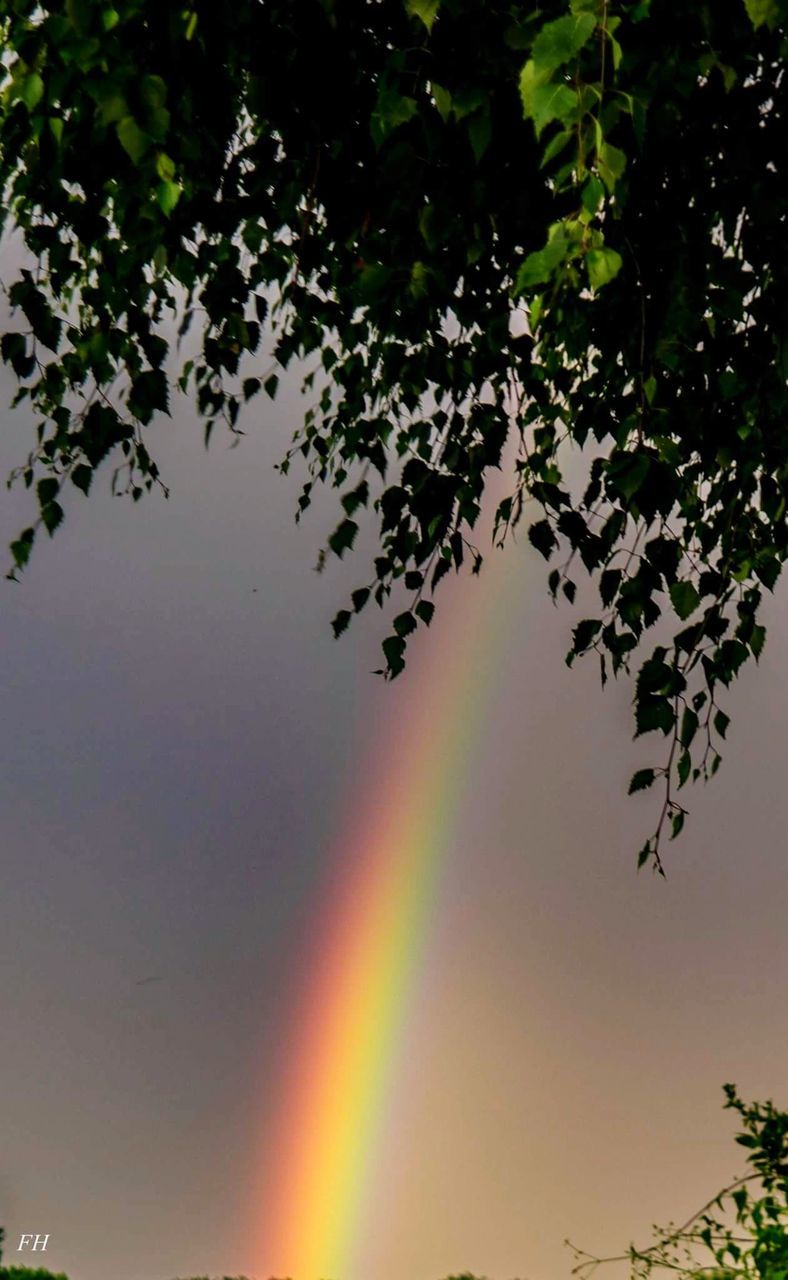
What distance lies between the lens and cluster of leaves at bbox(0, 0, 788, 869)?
97 cm

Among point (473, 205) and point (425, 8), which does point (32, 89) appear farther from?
point (473, 205)

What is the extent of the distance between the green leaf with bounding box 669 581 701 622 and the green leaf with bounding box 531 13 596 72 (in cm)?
55

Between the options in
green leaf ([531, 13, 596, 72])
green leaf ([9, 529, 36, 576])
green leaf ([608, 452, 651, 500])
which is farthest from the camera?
green leaf ([9, 529, 36, 576])

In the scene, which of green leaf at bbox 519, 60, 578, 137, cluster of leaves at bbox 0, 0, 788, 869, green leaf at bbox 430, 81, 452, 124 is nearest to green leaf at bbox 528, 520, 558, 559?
cluster of leaves at bbox 0, 0, 788, 869

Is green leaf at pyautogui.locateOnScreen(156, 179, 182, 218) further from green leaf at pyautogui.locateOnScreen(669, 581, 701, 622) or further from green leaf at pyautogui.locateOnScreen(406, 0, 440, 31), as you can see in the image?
green leaf at pyautogui.locateOnScreen(669, 581, 701, 622)

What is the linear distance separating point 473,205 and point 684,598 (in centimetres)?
49

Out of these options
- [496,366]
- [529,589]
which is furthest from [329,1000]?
[496,366]

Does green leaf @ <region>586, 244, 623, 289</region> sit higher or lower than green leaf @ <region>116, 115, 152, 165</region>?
lower

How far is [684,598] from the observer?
47.8 inches

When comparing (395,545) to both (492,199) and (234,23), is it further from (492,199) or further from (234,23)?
(234,23)

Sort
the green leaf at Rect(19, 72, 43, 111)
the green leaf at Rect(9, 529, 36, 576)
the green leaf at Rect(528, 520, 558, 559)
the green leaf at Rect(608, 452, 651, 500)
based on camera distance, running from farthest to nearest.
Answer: the green leaf at Rect(528, 520, 558, 559), the green leaf at Rect(9, 529, 36, 576), the green leaf at Rect(608, 452, 651, 500), the green leaf at Rect(19, 72, 43, 111)

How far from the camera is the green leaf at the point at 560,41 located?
2.69 ft

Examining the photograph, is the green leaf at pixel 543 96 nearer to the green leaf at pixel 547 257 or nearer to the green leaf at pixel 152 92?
the green leaf at pixel 547 257

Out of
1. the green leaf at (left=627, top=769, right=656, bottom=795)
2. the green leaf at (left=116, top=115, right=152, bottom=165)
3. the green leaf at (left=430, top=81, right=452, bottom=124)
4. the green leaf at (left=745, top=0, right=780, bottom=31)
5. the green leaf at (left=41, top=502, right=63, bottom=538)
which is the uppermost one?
the green leaf at (left=430, top=81, right=452, bottom=124)
